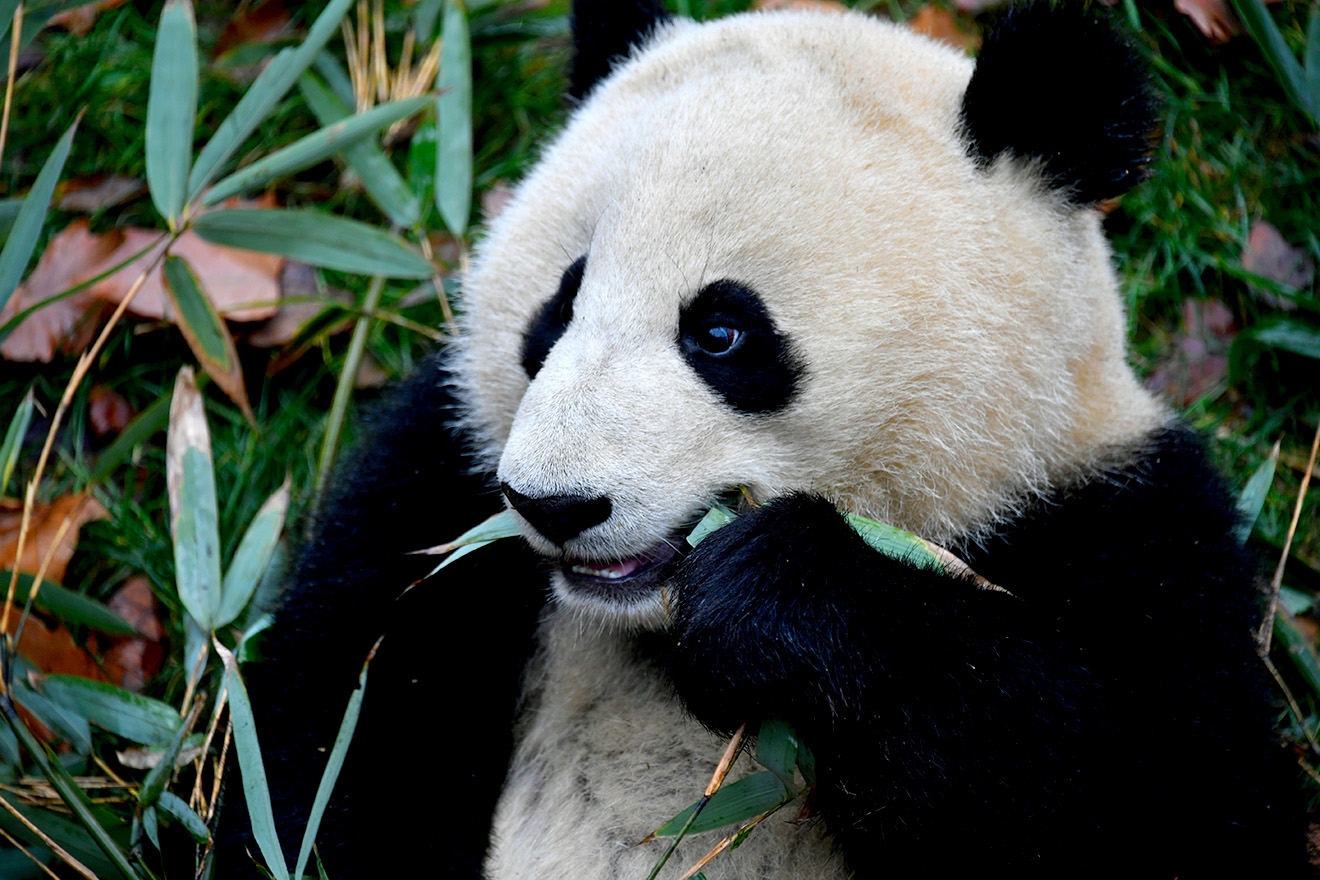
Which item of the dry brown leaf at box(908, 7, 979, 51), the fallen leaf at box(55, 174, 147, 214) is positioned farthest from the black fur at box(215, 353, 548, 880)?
the dry brown leaf at box(908, 7, 979, 51)

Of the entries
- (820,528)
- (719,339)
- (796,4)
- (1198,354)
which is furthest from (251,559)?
(1198,354)

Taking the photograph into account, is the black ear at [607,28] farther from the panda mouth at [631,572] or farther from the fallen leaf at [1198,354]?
the fallen leaf at [1198,354]

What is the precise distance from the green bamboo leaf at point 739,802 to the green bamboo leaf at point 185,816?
104cm

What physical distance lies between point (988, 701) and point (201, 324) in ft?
7.60

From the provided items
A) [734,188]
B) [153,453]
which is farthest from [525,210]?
[153,453]

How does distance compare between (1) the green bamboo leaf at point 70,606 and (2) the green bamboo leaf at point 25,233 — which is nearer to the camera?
(2) the green bamboo leaf at point 25,233

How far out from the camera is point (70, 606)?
2883mm

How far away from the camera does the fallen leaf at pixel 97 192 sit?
12.6 ft

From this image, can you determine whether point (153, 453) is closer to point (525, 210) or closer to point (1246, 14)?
point (525, 210)

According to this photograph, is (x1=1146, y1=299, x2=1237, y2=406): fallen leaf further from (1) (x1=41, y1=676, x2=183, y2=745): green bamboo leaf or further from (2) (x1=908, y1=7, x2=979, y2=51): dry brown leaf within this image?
(1) (x1=41, y1=676, x2=183, y2=745): green bamboo leaf

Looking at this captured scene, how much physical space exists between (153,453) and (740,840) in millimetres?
2415

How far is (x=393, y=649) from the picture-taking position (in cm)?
241

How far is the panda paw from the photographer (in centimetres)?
183

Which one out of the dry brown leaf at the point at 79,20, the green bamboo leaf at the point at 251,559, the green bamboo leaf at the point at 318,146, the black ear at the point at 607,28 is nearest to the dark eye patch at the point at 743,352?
the black ear at the point at 607,28
